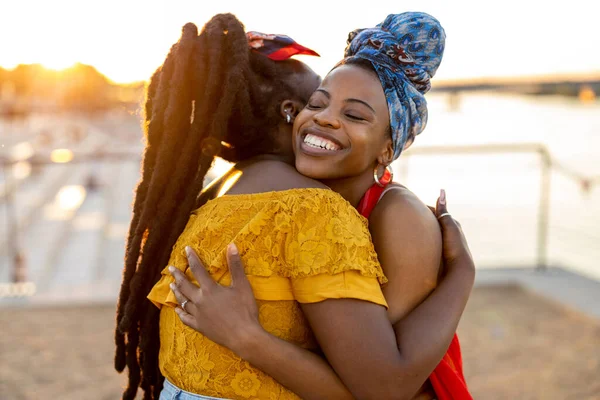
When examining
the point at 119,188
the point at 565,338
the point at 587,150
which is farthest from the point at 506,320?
the point at 587,150

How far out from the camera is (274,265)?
65.3 inches

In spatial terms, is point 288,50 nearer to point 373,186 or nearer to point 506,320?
point 373,186

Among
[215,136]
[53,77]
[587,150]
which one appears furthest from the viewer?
[53,77]

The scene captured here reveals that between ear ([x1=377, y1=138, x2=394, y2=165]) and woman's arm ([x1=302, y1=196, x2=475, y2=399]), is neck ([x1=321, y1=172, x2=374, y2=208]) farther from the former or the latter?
woman's arm ([x1=302, y1=196, x2=475, y2=399])

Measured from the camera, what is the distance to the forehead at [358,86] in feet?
6.09

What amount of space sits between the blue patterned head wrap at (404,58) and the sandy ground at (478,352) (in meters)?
3.47

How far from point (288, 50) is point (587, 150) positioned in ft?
72.3

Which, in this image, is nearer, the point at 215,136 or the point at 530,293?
the point at 215,136

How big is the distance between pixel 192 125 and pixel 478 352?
431 cm

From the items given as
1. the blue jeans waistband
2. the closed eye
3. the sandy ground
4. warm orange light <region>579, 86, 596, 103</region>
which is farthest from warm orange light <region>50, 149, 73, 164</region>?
warm orange light <region>579, 86, 596, 103</region>

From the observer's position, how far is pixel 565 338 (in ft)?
19.0

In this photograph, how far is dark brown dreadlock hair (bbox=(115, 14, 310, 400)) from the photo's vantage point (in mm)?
1917

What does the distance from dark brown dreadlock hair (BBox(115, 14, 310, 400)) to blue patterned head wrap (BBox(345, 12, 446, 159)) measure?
0.88ft

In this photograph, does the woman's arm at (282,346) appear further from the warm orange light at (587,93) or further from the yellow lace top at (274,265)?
the warm orange light at (587,93)
